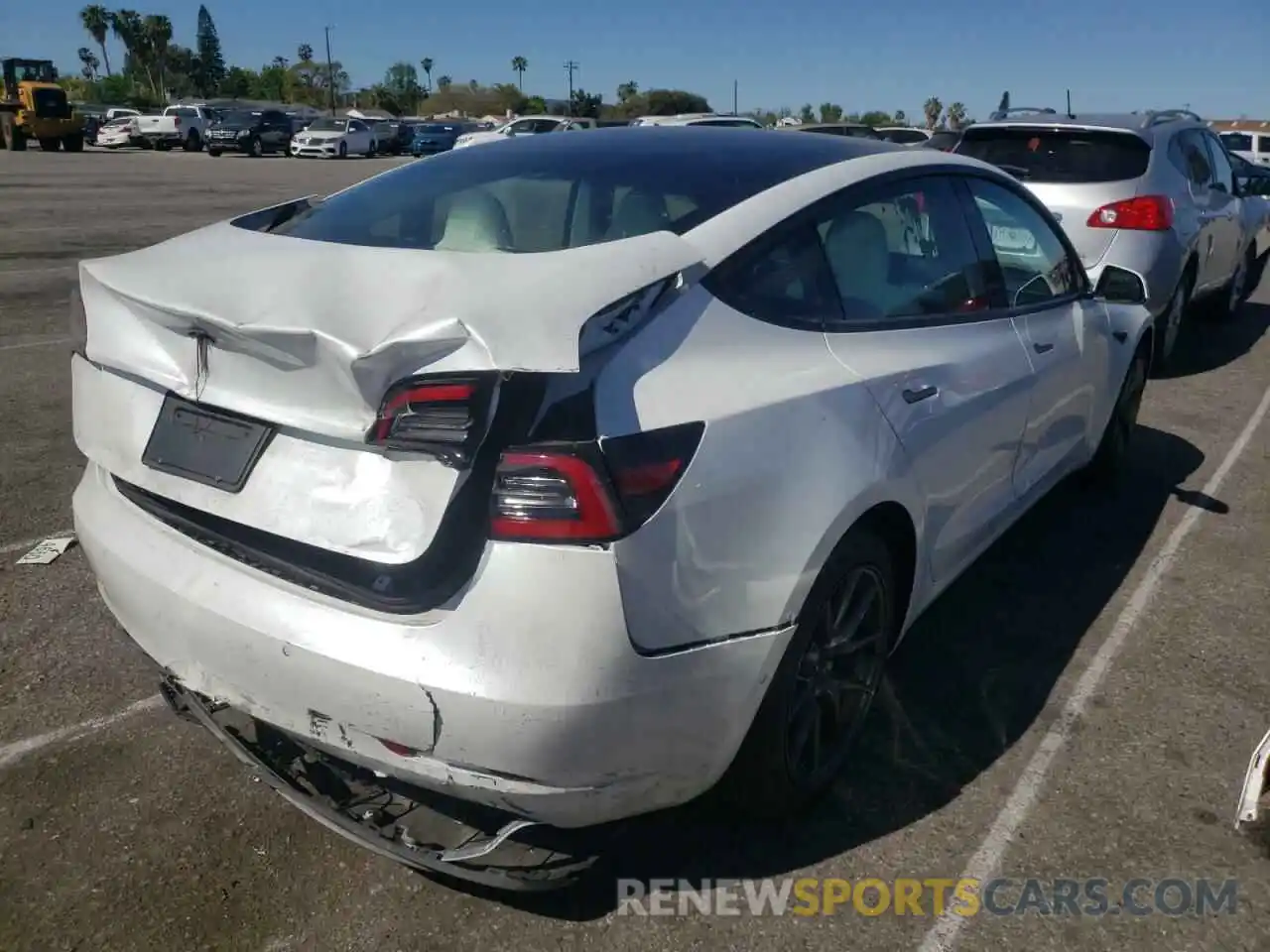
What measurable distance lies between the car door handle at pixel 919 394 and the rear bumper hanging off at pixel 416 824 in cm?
130

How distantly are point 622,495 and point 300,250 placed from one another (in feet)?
3.28

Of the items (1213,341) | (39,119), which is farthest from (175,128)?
(1213,341)

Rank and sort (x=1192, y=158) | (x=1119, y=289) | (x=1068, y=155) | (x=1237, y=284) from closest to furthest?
(x=1119, y=289)
(x=1068, y=155)
(x=1192, y=158)
(x=1237, y=284)

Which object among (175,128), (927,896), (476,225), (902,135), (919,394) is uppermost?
(476,225)

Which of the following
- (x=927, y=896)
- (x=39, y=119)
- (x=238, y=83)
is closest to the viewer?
(x=927, y=896)

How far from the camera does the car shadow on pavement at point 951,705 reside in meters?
2.63

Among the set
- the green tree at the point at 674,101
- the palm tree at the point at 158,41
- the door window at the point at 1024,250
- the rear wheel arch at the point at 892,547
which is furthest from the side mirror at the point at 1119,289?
the palm tree at the point at 158,41

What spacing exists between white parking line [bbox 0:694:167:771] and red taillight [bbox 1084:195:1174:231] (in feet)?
20.0

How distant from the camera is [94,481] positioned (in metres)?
2.68

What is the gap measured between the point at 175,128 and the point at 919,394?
44.8m

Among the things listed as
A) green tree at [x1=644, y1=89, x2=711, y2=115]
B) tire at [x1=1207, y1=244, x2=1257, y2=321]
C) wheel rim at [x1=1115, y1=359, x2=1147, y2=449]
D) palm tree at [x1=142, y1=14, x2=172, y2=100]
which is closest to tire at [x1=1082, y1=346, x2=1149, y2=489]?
wheel rim at [x1=1115, y1=359, x2=1147, y2=449]

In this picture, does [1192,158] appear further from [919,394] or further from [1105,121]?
→ [919,394]

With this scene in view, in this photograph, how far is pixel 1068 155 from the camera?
715cm

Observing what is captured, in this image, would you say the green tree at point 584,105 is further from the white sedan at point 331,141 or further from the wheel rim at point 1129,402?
the wheel rim at point 1129,402
